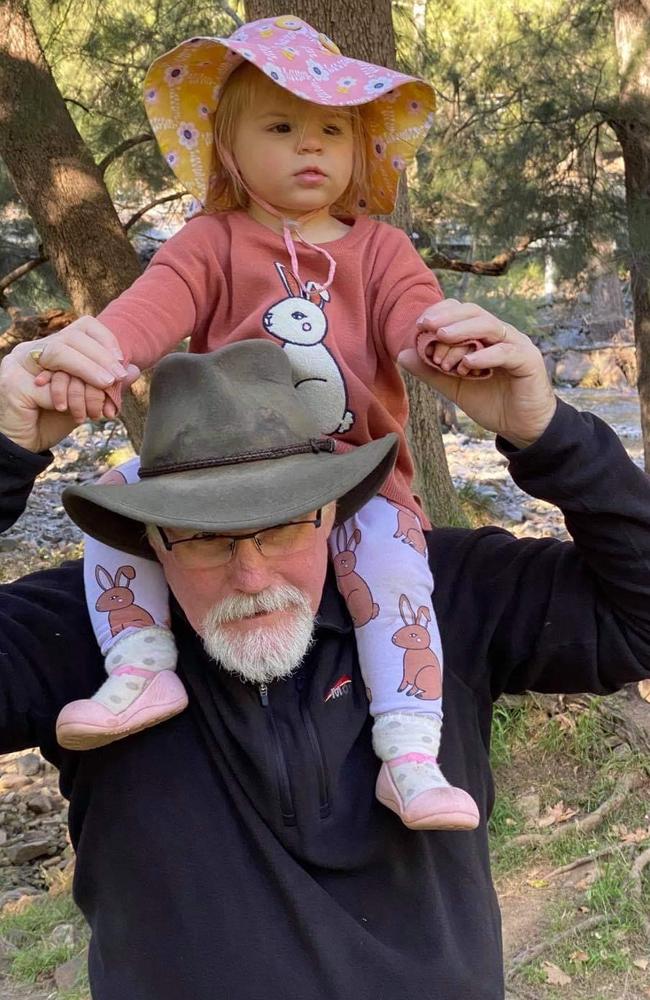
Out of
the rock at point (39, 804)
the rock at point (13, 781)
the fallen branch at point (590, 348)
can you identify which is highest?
the rock at point (39, 804)

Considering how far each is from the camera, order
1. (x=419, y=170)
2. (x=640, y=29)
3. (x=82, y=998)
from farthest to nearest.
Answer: (x=419, y=170) → (x=640, y=29) → (x=82, y=998)

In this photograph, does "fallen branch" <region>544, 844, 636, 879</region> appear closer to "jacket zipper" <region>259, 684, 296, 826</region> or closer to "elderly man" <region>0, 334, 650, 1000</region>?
"elderly man" <region>0, 334, 650, 1000</region>

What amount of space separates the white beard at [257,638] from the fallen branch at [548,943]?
221 centimetres

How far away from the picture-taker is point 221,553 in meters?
1.56

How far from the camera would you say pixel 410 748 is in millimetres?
1579

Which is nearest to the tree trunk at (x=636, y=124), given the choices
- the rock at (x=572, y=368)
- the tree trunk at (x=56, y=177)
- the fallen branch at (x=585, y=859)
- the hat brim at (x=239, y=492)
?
the tree trunk at (x=56, y=177)

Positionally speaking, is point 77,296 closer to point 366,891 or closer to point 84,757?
point 84,757

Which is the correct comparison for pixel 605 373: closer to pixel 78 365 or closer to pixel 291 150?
pixel 291 150

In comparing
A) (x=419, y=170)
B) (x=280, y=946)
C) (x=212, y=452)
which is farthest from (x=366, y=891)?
(x=419, y=170)

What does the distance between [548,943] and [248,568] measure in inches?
96.5

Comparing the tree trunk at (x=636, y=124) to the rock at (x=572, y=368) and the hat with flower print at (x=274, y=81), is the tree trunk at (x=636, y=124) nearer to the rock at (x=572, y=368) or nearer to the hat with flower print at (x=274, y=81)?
the hat with flower print at (x=274, y=81)

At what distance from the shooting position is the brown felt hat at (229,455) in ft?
4.72

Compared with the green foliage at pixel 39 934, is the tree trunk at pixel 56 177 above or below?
above

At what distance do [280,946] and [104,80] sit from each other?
5139 mm
